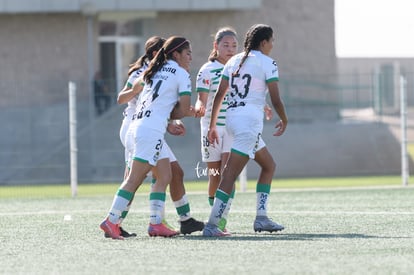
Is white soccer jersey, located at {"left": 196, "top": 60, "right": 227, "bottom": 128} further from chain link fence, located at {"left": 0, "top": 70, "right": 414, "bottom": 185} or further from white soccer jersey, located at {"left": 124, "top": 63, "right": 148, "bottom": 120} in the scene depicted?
chain link fence, located at {"left": 0, "top": 70, "right": 414, "bottom": 185}

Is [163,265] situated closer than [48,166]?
Yes

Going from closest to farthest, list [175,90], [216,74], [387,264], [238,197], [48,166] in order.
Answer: [387,264], [175,90], [216,74], [238,197], [48,166]

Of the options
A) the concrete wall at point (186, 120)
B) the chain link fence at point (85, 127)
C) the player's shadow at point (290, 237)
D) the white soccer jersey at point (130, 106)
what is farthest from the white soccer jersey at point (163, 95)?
the concrete wall at point (186, 120)

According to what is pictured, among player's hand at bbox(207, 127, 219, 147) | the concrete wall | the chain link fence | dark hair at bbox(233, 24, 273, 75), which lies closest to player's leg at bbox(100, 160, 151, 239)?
player's hand at bbox(207, 127, 219, 147)

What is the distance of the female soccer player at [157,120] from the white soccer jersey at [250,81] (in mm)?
447

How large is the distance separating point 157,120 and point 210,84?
967 mm

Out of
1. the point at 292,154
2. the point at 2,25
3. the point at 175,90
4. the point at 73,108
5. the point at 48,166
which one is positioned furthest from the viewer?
the point at 2,25

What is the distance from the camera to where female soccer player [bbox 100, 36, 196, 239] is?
10.7 metres

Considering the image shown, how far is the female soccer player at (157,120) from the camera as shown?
35.1ft

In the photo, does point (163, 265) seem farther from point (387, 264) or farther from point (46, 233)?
point (46, 233)

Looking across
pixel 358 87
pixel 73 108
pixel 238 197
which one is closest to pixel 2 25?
pixel 358 87

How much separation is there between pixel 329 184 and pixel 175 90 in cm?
1365

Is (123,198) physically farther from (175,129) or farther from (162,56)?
(162,56)

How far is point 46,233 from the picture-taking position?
11609 millimetres
